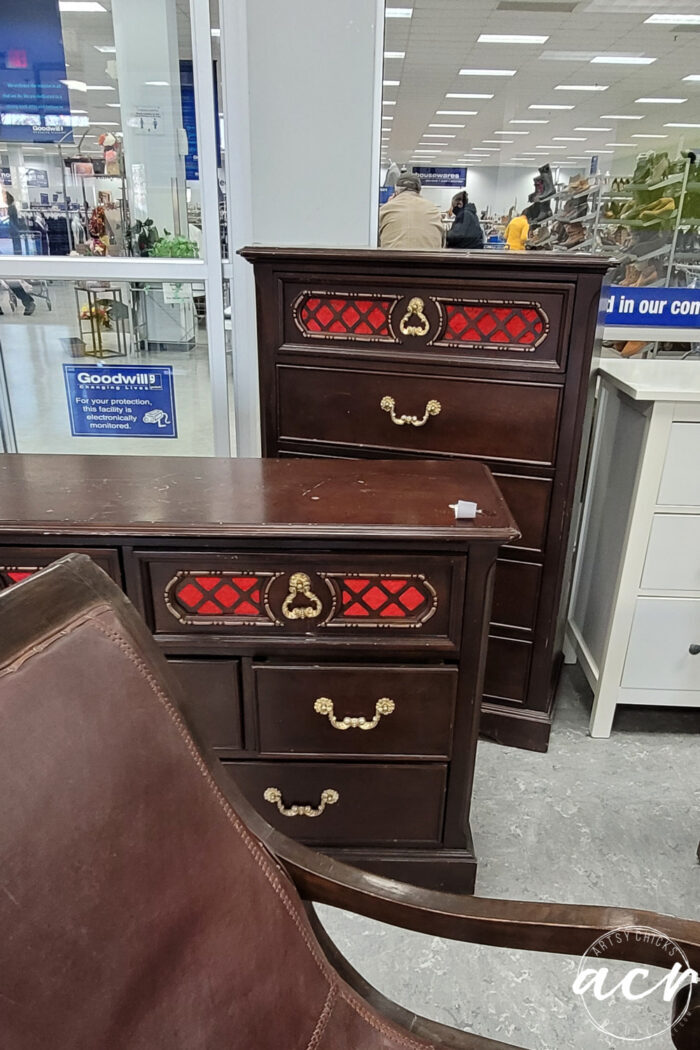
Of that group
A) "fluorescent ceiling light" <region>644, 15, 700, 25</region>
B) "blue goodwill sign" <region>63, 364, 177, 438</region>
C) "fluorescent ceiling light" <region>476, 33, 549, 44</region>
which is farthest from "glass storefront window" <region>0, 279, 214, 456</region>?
"fluorescent ceiling light" <region>644, 15, 700, 25</region>

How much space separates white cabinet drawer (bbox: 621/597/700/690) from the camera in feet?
6.21

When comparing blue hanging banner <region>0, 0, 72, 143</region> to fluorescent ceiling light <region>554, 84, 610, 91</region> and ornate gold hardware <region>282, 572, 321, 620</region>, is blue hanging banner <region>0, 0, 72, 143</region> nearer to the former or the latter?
ornate gold hardware <region>282, 572, 321, 620</region>

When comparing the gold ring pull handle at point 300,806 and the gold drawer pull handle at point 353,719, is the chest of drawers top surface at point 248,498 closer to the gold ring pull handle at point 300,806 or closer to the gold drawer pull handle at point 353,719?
the gold drawer pull handle at point 353,719

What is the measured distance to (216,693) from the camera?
130cm

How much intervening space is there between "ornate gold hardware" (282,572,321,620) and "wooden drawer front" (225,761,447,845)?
35cm

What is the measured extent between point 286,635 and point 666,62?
2915mm

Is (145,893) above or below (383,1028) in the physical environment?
above

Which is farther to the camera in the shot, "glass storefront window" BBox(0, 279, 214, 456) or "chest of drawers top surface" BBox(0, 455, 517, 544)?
"glass storefront window" BBox(0, 279, 214, 456)

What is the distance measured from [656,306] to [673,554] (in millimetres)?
951

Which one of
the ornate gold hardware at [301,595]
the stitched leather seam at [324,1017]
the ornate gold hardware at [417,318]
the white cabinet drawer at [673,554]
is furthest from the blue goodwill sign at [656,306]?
the stitched leather seam at [324,1017]

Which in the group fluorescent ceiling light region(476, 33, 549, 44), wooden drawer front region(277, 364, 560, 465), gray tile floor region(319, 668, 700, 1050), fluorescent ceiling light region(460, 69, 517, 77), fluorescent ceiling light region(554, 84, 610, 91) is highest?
fluorescent ceiling light region(460, 69, 517, 77)

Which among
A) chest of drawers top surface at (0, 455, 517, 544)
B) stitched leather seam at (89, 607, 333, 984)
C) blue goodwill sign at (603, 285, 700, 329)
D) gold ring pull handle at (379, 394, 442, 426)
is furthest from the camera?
blue goodwill sign at (603, 285, 700, 329)

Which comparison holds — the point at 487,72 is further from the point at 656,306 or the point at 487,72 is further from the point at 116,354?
the point at 116,354

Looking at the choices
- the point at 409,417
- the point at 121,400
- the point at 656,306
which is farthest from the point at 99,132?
the point at 656,306
